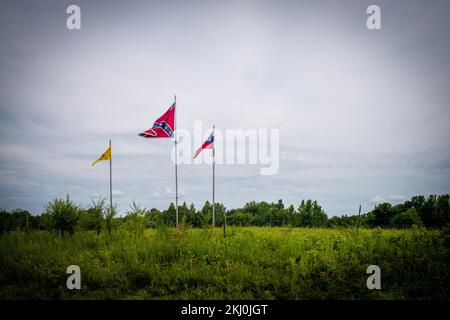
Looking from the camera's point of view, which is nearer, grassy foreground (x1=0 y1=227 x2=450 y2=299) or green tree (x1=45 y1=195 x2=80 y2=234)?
grassy foreground (x1=0 y1=227 x2=450 y2=299)

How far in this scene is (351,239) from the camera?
36.7 ft

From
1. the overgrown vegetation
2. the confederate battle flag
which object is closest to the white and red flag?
the confederate battle flag

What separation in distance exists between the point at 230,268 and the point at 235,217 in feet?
206

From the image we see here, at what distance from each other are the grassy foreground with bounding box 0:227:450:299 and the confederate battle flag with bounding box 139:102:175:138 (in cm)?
677

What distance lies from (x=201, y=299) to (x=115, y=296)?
2396mm

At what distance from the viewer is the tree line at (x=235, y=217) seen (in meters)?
13.3

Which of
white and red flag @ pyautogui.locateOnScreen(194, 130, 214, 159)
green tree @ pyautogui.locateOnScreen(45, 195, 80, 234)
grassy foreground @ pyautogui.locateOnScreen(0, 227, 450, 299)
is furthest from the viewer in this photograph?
white and red flag @ pyautogui.locateOnScreen(194, 130, 214, 159)

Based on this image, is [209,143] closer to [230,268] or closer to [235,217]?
[230,268]

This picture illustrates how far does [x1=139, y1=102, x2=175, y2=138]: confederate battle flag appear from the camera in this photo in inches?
657

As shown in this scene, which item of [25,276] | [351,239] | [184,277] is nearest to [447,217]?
[351,239]

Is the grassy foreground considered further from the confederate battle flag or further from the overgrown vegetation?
the confederate battle flag

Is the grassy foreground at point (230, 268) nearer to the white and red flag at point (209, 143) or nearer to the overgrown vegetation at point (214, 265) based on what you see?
the overgrown vegetation at point (214, 265)

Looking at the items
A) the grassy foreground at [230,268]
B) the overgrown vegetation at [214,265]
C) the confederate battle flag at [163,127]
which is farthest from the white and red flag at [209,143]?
the grassy foreground at [230,268]

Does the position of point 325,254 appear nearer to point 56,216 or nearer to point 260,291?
point 260,291
